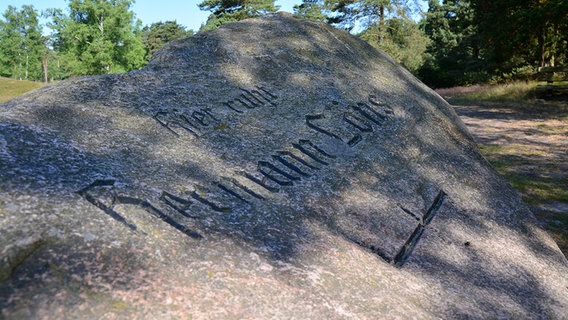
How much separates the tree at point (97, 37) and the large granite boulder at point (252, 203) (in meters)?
26.5

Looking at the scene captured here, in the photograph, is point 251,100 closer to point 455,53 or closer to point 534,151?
point 534,151

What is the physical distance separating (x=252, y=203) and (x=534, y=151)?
670 centimetres

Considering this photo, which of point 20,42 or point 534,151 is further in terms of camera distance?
point 20,42

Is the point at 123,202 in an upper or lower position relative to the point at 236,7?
lower

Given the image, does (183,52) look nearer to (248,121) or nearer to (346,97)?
(248,121)

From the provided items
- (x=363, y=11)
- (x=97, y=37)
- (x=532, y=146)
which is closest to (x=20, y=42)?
(x=97, y=37)

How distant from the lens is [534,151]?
283 inches

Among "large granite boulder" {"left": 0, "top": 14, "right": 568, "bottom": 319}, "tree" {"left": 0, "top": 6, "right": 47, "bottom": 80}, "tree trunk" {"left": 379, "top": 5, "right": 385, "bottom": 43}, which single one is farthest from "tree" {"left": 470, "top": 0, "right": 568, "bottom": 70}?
"tree" {"left": 0, "top": 6, "right": 47, "bottom": 80}

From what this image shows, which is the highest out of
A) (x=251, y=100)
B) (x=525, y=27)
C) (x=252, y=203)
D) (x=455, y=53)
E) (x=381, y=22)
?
(x=381, y=22)

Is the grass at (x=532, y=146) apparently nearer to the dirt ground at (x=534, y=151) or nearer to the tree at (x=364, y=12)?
the dirt ground at (x=534, y=151)

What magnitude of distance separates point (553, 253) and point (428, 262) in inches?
55.0

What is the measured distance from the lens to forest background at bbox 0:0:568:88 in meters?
19.5

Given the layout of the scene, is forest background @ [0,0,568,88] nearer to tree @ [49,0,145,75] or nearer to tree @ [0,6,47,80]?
tree @ [49,0,145,75]

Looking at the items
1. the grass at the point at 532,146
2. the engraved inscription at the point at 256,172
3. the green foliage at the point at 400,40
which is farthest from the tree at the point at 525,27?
the engraved inscription at the point at 256,172
